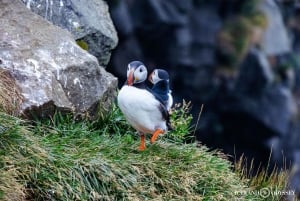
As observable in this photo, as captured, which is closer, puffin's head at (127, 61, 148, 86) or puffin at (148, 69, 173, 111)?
puffin's head at (127, 61, 148, 86)

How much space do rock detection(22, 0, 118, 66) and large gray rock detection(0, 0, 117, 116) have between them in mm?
438

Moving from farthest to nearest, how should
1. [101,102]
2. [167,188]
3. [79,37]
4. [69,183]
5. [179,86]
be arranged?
[179,86] → [79,37] → [101,102] → [167,188] → [69,183]

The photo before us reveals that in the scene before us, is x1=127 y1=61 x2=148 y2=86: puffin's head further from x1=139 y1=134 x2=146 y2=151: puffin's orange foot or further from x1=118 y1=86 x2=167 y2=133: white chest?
x1=139 y1=134 x2=146 y2=151: puffin's orange foot

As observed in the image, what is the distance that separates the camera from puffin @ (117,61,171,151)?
22.9 feet

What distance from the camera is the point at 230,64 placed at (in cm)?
2528

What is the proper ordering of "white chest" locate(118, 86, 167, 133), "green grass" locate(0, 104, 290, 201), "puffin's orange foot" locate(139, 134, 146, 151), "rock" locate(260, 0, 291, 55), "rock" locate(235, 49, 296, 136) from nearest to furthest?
"green grass" locate(0, 104, 290, 201)
"white chest" locate(118, 86, 167, 133)
"puffin's orange foot" locate(139, 134, 146, 151)
"rock" locate(235, 49, 296, 136)
"rock" locate(260, 0, 291, 55)

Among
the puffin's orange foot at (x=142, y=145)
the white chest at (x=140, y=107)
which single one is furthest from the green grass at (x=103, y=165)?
the white chest at (x=140, y=107)

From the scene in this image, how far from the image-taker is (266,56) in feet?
82.6

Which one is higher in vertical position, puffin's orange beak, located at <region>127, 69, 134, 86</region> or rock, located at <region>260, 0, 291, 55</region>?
puffin's orange beak, located at <region>127, 69, 134, 86</region>

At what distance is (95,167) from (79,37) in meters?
2.26

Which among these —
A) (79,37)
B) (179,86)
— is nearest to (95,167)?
(79,37)

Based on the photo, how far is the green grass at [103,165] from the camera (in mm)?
6465

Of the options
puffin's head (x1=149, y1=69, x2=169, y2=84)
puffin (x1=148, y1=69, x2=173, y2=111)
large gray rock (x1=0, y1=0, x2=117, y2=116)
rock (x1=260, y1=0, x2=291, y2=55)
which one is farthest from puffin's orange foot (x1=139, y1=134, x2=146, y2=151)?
rock (x1=260, y1=0, x2=291, y2=55)

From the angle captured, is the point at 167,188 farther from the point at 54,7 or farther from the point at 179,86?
the point at 179,86
